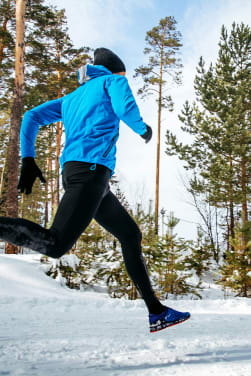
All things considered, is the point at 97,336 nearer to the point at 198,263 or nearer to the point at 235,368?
the point at 235,368

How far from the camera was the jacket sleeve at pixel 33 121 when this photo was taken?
1.81 meters

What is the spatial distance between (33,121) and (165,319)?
1554 mm

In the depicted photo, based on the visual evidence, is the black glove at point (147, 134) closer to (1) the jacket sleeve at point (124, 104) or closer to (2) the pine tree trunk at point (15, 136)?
(1) the jacket sleeve at point (124, 104)

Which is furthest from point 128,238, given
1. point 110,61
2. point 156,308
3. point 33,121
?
point 110,61

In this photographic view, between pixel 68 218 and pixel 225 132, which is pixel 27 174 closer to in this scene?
pixel 68 218

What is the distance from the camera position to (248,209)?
43.1ft

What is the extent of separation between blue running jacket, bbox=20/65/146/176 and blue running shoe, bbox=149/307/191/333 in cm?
98

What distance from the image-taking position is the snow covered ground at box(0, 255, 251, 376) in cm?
134

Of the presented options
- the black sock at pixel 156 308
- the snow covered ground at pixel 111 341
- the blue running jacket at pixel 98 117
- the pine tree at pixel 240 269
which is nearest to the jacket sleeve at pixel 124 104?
the blue running jacket at pixel 98 117

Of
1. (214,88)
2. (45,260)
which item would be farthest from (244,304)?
(214,88)

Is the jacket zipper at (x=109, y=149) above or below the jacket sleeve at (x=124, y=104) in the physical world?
below

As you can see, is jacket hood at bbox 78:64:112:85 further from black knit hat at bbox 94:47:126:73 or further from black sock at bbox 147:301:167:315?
black sock at bbox 147:301:167:315

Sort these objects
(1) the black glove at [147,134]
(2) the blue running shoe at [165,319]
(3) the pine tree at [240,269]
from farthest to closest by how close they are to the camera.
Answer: (3) the pine tree at [240,269]
(2) the blue running shoe at [165,319]
(1) the black glove at [147,134]

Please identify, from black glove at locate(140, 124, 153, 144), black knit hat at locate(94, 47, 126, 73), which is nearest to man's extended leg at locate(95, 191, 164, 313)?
black glove at locate(140, 124, 153, 144)
